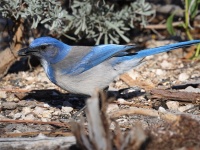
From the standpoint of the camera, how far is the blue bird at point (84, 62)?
4488 millimetres

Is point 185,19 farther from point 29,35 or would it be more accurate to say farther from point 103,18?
point 29,35

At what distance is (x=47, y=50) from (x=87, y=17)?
1.30m

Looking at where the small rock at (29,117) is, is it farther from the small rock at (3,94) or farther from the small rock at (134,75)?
the small rock at (134,75)

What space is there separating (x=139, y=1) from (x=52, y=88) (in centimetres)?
148

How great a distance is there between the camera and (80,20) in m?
5.84

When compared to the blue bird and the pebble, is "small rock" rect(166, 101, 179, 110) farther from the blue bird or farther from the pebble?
the pebble

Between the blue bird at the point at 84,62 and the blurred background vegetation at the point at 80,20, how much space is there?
82cm

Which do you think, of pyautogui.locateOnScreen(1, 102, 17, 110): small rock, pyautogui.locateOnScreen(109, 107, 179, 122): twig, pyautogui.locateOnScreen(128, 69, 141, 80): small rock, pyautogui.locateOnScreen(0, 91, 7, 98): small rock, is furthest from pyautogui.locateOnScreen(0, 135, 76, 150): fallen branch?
pyautogui.locateOnScreen(128, 69, 141, 80): small rock

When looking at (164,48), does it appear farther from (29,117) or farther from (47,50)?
(29,117)

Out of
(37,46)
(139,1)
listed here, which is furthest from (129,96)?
(139,1)

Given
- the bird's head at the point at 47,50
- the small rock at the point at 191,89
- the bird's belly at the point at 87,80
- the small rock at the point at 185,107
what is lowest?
the small rock at the point at 185,107

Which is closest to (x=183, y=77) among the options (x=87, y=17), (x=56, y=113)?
(x=87, y=17)

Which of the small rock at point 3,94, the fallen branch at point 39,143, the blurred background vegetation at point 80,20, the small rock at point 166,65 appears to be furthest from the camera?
the small rock at point 166,65

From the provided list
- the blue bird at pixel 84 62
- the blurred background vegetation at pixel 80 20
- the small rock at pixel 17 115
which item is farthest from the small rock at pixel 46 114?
the blurred background vegetation at pixel 80 20
